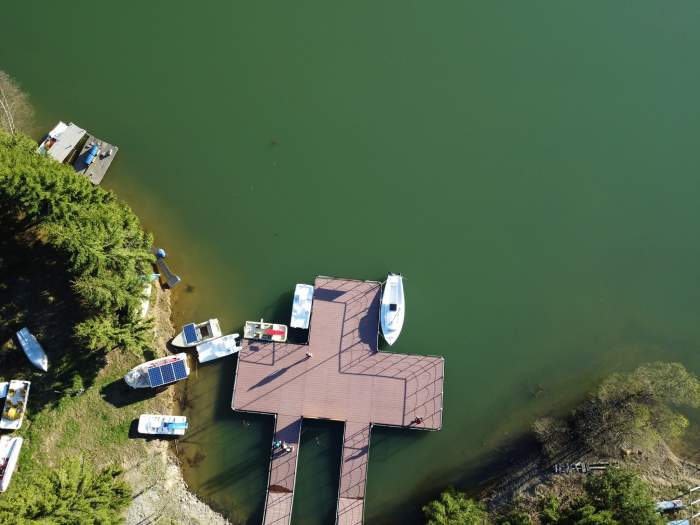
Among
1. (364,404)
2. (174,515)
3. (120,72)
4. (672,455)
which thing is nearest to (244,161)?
(120,72)

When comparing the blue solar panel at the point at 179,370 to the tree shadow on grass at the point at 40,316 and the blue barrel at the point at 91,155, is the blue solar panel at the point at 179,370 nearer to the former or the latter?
the tree shadow on grass at the point at 40,316

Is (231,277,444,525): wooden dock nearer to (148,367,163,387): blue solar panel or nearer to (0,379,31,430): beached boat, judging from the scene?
(148,367,163,387): blue solar panel

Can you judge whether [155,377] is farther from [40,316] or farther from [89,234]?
[89,234]

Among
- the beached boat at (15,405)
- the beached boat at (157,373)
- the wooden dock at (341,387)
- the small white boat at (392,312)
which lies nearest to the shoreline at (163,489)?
the beached boat at (157,373)

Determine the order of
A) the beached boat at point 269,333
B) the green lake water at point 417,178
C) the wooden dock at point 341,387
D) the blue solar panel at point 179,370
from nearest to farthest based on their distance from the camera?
the blue solar panel at point 179,370, the wooden dock at point 341,387, the beached boat at point 269,333, the green lake water at point 417,178

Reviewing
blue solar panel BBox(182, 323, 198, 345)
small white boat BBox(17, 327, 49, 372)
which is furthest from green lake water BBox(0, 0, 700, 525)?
small white boat BBox(17, 327, 49, 372)

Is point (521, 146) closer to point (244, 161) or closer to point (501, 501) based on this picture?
point (244, 161)

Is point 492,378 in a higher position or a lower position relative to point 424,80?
lower
